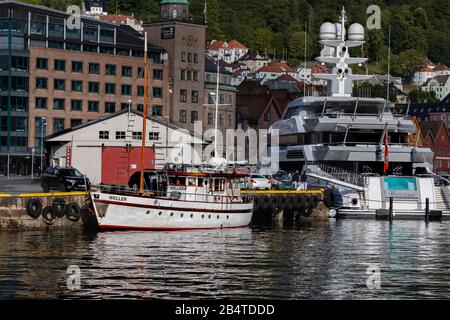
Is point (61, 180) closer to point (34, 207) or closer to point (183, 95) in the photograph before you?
point (34, 207)

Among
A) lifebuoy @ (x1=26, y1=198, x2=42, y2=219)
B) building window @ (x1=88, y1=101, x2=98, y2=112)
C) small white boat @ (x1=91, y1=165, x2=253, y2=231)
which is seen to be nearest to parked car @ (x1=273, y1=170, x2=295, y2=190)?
small white boat @ (x1=91, y1=165, x2=253, y2=231)

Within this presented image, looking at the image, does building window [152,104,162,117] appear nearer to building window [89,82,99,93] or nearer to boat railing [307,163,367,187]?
building window [89,82,99,93]

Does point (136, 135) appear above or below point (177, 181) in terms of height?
above

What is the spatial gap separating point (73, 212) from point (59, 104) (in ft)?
225

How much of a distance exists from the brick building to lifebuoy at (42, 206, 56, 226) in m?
61.5

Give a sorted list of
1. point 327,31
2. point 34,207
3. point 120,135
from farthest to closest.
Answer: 1. point 327,31
2. point 120,135
3. point 34,207

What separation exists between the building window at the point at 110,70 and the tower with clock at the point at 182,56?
832cm

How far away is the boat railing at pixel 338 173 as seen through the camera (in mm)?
79137

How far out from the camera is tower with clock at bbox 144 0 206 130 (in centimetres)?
13575

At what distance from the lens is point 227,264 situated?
44281mm

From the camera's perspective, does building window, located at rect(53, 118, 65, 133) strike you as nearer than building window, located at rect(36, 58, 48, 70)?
No

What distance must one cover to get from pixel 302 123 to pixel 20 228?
37.8 m

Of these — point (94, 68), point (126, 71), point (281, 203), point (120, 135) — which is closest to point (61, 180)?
point (281, 203)

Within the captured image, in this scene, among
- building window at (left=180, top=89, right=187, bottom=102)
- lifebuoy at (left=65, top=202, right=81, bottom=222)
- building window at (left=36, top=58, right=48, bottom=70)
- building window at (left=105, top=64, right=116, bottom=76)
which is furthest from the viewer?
building window at (left=180, top=89, right=187, bottom=102)
